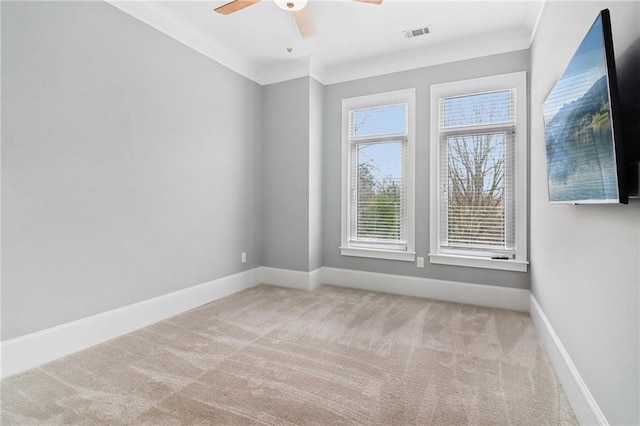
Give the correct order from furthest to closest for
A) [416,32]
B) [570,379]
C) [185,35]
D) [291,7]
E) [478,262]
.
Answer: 1. [478,262]
2. [416,32]
3. [185,35]
4. [291,7]
5. [570,379]

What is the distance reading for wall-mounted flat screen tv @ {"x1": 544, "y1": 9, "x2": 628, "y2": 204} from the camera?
1170 millimetres

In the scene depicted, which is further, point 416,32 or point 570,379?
point 416,32

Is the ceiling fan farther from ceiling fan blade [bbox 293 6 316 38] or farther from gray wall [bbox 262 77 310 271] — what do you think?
gray wall [bbox 262 77 310 271]

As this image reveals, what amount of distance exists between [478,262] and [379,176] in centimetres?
154

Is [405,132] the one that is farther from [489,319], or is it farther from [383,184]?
[489,319]

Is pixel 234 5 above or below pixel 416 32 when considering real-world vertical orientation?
below

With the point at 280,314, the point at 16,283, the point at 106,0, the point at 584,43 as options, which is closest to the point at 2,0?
the point at 106,0

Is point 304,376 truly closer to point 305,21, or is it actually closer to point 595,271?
point 595,271

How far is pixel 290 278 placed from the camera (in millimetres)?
4141

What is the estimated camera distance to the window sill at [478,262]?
327cm

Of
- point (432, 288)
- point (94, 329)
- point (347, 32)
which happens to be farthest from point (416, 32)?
point (94, 329)

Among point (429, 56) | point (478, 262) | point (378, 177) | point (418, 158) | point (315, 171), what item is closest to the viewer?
point (478, 262)

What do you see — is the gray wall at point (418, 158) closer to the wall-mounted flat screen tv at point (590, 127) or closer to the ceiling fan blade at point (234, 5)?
the wall-mounted flat screen tv at point (590, 127)

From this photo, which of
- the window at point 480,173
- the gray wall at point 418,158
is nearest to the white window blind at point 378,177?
the gray wall at point 418,158
